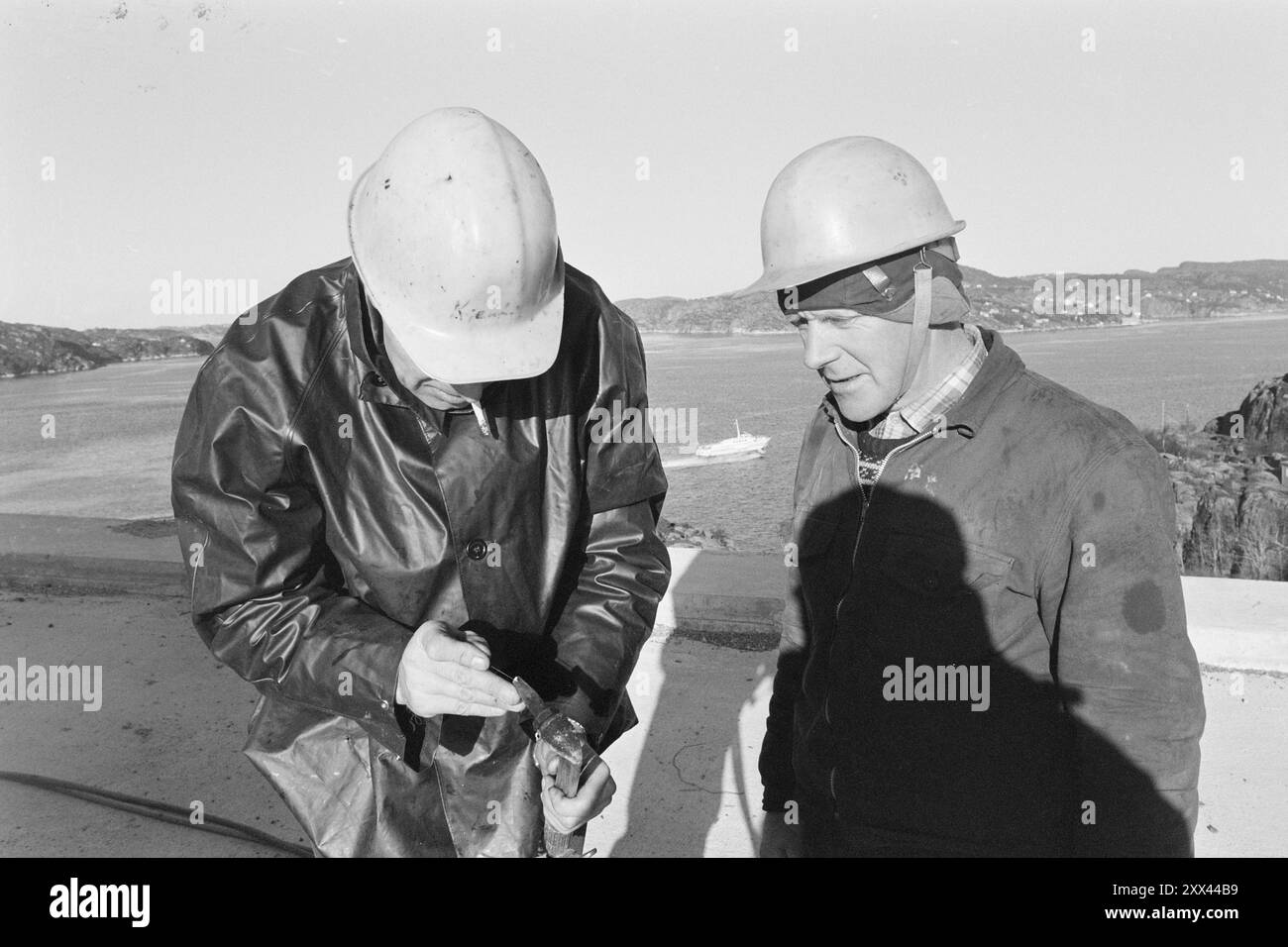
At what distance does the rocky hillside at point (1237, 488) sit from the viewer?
9430 millimetres

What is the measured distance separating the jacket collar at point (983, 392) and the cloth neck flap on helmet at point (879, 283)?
0.18 meters

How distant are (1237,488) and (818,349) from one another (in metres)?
10.6

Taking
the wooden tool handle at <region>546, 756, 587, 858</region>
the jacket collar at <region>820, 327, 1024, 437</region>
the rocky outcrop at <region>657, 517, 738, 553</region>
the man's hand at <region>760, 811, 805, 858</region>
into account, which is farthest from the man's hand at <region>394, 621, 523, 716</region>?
the rocky outcrop at <region>657, 517, 738, 553</region>

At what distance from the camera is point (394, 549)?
6.83ft

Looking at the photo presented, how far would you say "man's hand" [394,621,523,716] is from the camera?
1.86m

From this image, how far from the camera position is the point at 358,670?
1957mm

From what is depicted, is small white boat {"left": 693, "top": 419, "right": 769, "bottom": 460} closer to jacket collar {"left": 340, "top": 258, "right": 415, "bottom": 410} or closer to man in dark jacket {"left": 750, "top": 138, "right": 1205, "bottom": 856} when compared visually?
man in dark jacket {"left": 750, "top": 138, "right": 1205, "bottom": 856}

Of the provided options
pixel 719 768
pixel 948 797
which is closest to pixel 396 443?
pixel 948 797

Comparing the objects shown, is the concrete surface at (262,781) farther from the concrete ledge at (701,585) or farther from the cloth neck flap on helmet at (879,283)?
the cloth neck flap on helmet at (879,283)

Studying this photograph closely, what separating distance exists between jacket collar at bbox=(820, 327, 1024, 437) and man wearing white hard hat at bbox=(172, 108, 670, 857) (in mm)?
658

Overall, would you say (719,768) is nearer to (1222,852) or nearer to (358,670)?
(1222,852)

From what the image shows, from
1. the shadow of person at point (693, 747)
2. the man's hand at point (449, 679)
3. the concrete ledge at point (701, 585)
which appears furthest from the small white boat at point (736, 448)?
the man's hand at point (449, 679)

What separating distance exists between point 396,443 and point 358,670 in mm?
446

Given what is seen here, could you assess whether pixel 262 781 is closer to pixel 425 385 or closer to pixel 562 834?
pixel 562 834
